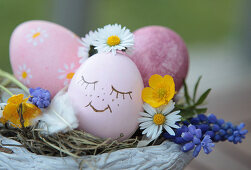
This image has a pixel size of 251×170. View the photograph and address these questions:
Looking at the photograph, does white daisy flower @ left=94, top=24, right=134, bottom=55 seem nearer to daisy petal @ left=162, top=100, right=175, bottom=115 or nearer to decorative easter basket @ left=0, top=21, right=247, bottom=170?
decorative easter basket @ left=0, top=21, right=247, bottom=170

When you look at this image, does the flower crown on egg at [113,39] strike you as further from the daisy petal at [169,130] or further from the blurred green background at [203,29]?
the blurred green background at [203,29]

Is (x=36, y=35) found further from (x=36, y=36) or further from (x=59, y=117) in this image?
(x=59, y=117)

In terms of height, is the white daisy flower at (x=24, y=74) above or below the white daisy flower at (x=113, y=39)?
below

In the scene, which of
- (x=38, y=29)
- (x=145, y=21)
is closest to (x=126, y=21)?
(x=145, y=21)

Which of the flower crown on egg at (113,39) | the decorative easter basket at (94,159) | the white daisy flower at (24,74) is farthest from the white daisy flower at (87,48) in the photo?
the decorative easter basket at (94,159)

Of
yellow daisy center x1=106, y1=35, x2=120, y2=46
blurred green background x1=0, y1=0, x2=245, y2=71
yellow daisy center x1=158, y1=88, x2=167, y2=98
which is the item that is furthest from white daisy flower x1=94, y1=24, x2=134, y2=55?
blurred green background x1=0, y1=0, x2=245, y2=71

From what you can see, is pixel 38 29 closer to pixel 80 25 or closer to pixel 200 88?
pixel 80 25
